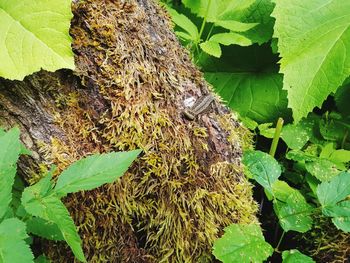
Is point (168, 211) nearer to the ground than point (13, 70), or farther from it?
nearer to the ground

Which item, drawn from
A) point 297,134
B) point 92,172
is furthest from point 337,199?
point 92,172

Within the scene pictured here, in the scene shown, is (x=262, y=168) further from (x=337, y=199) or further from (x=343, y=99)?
(x=343, y=99)

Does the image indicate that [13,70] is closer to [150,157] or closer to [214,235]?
[150,157]

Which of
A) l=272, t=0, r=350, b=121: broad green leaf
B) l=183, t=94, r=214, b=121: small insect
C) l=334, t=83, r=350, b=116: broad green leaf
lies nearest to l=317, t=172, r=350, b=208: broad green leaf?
l=272, t=0, r=350, b=121: broad green leaf

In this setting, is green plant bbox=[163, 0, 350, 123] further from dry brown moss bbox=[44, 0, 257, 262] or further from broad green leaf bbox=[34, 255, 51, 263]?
broad green leaf bbox=[34, 255, 51, 263]

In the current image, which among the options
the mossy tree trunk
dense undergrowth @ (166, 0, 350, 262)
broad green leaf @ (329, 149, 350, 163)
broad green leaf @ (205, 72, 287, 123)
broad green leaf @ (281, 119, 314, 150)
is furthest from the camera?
broad green leaf @ (205, 72, 287, 123)

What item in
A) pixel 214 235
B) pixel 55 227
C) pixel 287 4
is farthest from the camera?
pixel 287 4

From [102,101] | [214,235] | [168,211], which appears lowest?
[214,235]

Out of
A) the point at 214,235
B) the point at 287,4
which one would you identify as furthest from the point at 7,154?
the point at 287,4

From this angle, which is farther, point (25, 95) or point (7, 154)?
point (25, 95)
